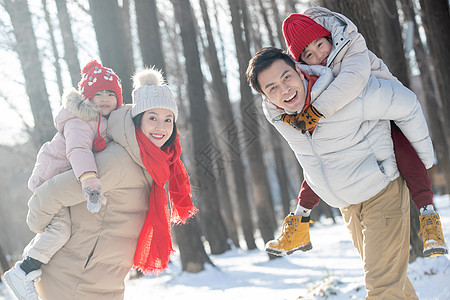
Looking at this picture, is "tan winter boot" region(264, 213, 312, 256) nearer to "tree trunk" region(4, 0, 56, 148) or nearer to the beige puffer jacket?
the beige puffer jacket

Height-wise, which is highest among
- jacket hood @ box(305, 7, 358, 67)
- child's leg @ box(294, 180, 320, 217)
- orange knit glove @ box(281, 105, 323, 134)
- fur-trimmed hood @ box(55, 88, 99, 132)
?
jacket hood @ box(305, 7, 358, 67)

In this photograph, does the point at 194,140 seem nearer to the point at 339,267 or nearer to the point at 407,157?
the point at 339,267

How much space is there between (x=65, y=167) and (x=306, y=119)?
67.1 inches

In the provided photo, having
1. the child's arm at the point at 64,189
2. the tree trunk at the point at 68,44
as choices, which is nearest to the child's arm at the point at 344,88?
the child's arm at the point at 64,189

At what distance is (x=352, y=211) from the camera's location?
2.92 m

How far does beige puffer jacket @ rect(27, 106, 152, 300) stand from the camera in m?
2.85

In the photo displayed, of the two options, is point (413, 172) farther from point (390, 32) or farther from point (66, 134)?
point (390, 32)

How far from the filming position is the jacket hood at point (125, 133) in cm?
298

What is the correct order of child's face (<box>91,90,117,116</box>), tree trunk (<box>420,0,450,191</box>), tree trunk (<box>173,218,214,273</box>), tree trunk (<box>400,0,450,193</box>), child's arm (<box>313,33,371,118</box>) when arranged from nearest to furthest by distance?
child's arm (<box>313,33,371,118</box>) → child's face (<box>91,90,117,116</box>) → tree trunk (<box>420,0,450,191</box>) → tree trunk (<box>173,218,214,273</box>) → tree trunk (<box>400,0,450,193</box>)

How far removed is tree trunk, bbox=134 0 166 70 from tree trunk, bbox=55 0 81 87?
2.43 meters

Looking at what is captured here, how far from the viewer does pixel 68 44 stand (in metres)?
10.6

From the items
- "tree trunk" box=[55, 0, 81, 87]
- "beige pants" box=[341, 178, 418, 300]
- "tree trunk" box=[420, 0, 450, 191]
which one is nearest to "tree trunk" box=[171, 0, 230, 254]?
"tree trunk" box=[55, 0, 81, 87]

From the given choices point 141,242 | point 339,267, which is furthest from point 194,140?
point 141,242

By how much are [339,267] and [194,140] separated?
4375 millimetres
